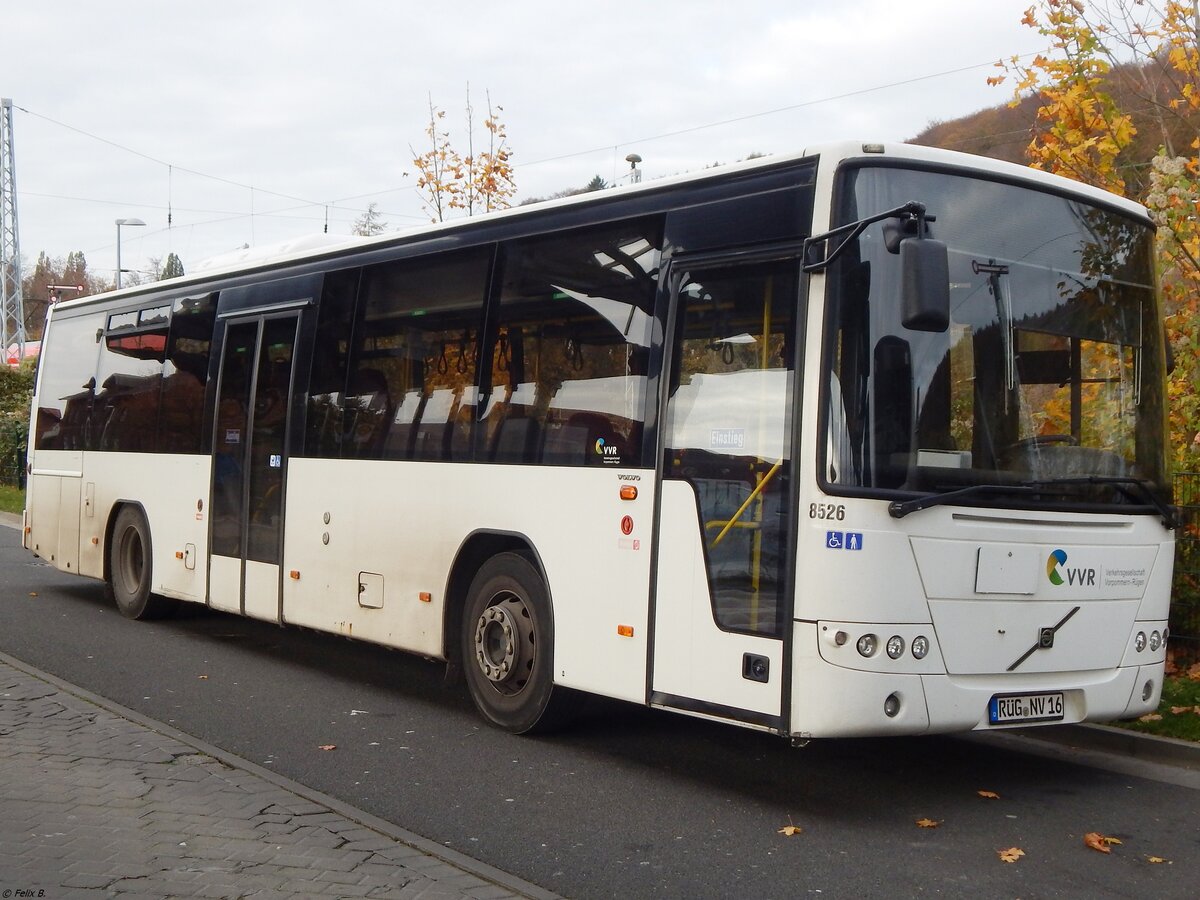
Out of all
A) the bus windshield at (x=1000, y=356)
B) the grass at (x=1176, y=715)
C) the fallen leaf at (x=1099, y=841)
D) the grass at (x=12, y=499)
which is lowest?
the fallen leaf at (x=1099, y=841)

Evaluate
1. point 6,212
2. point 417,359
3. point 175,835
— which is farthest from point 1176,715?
point 6,212

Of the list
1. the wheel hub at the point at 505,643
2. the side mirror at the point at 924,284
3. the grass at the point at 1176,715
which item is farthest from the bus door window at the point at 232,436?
the grass at the point at 1176,715

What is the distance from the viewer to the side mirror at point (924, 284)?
20.1ft

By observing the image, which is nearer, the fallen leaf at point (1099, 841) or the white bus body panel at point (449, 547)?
the fallen leaf at point (1099, 841)

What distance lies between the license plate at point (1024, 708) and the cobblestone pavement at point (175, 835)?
2.63 m

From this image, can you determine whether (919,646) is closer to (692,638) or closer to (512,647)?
(692,638)

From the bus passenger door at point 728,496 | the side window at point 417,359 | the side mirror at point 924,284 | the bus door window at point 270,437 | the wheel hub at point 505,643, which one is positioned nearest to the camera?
the side mirror at point 924,284

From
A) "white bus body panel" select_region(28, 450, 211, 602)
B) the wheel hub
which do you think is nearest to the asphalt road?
the wheel hub

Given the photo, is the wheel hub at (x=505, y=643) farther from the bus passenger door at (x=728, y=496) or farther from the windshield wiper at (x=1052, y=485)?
the windshield wiper at (x=1052, y=485)

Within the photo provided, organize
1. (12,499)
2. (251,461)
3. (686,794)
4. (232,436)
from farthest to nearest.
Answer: (12,499), (232,436), (251,461), (686,794)

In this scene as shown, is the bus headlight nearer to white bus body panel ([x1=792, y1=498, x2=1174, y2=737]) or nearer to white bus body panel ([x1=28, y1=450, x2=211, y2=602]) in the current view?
white bus body panel ([x1=792, y1=498, x2=1174, y2=737])

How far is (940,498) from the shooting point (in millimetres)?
6512

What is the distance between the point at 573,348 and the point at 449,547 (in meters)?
1.75

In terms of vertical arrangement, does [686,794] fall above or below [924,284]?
below
